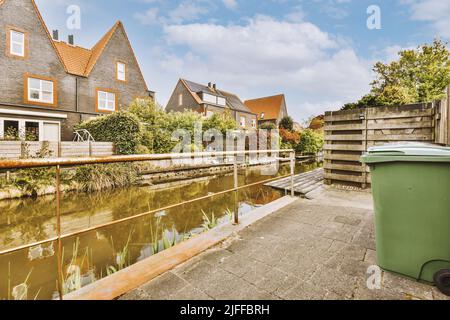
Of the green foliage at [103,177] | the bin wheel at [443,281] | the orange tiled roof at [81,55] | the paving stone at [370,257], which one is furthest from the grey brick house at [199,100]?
the bin wheel at [443,281]

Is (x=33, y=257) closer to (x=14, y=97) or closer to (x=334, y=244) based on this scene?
(x=334, y=244)

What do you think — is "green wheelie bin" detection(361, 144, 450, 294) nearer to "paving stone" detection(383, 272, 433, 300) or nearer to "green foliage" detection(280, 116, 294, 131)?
"paving stone" detection(383, 272, 433, 300)

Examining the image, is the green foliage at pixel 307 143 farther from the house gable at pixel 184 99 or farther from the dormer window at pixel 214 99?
the house gable at pixel 184 99

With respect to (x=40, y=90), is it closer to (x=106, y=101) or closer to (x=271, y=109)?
(x=106, y=101)

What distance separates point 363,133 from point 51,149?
11102 millimetres

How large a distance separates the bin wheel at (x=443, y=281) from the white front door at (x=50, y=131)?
57.1 feet

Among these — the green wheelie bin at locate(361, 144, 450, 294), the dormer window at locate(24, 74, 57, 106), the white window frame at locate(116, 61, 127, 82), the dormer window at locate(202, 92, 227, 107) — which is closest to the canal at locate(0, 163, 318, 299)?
the green wheelie bin at locate(361, 144, 450, 294)

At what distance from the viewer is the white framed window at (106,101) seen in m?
16.5

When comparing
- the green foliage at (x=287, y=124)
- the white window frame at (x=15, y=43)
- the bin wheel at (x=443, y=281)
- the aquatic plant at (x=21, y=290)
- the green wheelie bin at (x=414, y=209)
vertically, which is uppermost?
the white window frame at (x=15, y=43)

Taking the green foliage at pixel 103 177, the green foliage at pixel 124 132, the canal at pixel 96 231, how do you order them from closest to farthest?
the canal at pixel 96 231, the green foliage at pixel 103 177, the green foliage at pixel 124 132

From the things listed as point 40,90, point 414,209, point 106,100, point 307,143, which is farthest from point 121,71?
point 414,209

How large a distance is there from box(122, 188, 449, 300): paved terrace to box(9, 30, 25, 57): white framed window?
57.5ft
